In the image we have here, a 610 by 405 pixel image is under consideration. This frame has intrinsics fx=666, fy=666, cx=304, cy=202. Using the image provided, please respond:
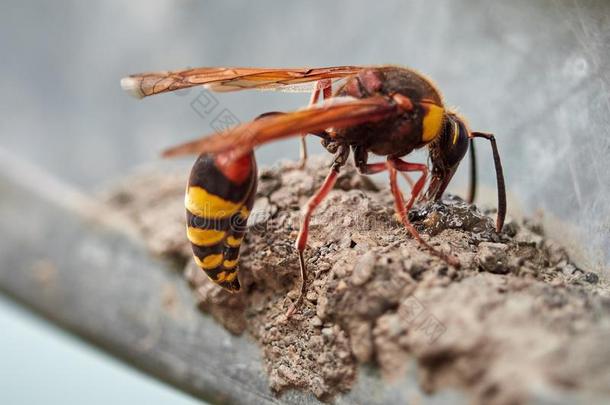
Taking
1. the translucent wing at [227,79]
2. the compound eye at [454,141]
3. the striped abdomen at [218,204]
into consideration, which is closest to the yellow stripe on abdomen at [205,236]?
the striped abdomen at [218,204]

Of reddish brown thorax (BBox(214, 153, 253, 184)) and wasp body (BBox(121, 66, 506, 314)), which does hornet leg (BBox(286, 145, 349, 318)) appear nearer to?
wasp body (BBox(121, 66, 506, 314))

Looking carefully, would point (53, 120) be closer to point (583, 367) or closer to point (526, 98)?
point (526, 98)

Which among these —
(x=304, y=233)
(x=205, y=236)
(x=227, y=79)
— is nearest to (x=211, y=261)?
(x=205, y=236)

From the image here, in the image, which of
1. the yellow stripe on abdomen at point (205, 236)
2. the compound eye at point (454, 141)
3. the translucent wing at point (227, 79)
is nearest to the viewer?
the yellow stripe on abdomen at point (205, 236)

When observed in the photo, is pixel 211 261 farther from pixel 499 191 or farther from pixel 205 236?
pixel 499 191

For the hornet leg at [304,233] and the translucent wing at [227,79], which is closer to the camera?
the hornet leg at [304,233]

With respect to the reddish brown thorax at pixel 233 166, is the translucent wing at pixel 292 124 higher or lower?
higher

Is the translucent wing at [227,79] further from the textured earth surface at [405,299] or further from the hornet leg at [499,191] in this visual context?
the hornet leg at [499,191]

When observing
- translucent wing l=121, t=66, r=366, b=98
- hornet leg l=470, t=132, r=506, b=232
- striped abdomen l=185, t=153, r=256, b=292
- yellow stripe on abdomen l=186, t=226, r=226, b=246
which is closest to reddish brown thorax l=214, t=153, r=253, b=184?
striped abdomen l=185, t=153, r=256, b=292
